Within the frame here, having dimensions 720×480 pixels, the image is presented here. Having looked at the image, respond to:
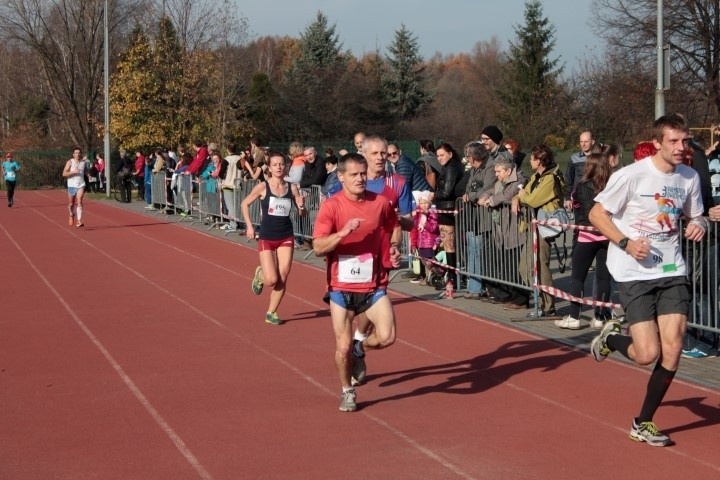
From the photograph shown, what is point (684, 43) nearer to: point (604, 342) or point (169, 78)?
point (169, 78)

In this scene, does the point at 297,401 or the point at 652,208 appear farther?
the point at 297,401

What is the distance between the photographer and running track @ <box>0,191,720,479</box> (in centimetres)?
633

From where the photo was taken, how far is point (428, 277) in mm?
14719

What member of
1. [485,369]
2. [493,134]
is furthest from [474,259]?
[485,369]

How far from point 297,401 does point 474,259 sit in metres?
5.72

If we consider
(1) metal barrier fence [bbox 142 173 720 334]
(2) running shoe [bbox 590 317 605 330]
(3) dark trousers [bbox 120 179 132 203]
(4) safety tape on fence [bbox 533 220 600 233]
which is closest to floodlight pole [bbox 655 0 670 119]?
(1) metal barrier fence [bbox 142 173 720 334]

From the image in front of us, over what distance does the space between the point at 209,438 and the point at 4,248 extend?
1564 centimetres

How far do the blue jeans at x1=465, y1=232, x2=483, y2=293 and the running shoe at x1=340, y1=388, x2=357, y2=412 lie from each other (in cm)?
574

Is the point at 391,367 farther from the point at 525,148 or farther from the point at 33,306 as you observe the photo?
the point at 525,148

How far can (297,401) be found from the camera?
7910 mm

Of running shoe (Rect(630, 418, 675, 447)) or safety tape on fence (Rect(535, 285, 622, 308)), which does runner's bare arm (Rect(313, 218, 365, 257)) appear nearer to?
running shoe (Rect(630, 418, 675, 447))

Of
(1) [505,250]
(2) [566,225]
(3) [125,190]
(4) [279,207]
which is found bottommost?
(1) [505,250]

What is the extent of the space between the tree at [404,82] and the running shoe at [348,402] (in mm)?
60509

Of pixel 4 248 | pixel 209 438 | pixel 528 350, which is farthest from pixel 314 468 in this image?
pixel 4 248
